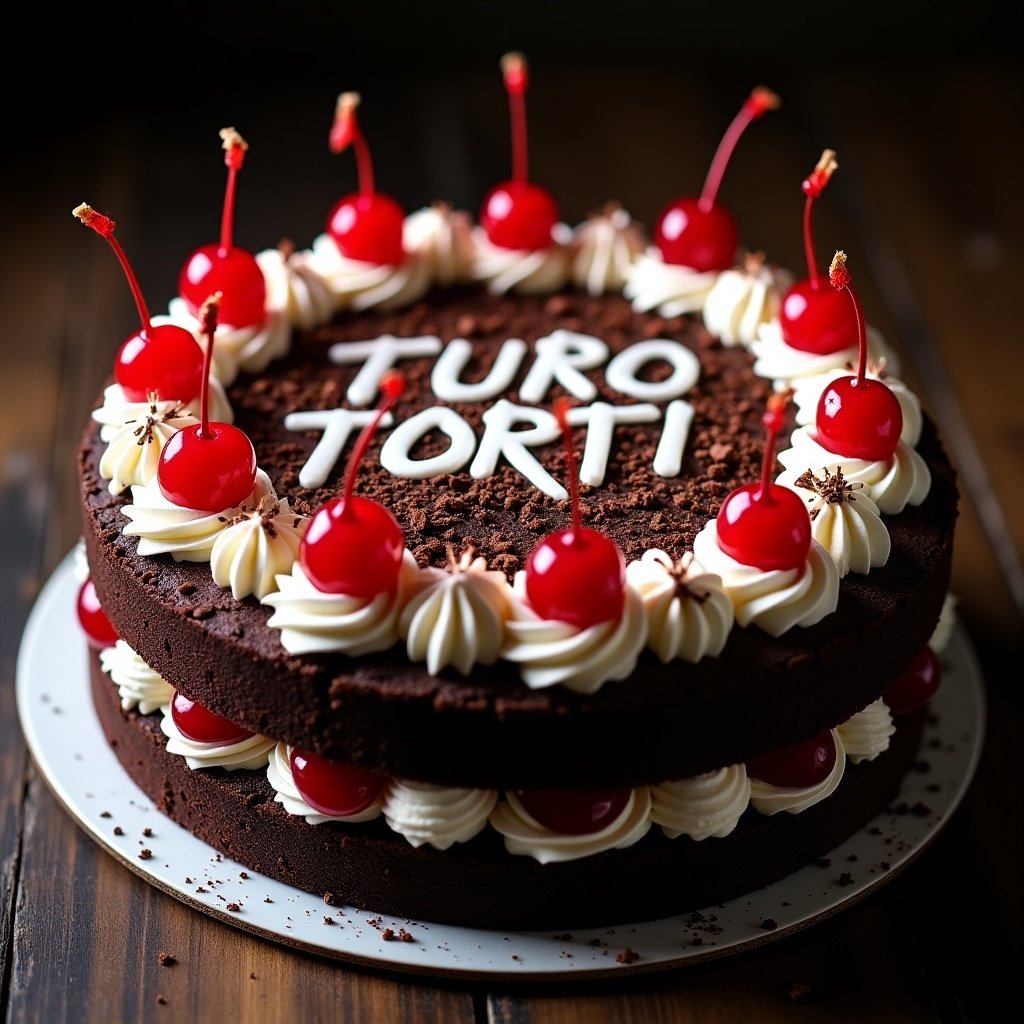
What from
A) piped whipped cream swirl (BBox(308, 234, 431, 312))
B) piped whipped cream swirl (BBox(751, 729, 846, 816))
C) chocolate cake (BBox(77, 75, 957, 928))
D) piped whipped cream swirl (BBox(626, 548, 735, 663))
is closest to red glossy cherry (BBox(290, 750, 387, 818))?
chocolate cake (BBox(77, 75, 957, 928))

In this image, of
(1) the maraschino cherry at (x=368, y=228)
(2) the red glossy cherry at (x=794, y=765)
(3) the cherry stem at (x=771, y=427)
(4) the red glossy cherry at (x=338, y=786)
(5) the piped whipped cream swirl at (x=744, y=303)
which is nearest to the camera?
(3) the cherry stem at (x=771, y=427)

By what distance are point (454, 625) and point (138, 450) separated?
0.80 meters

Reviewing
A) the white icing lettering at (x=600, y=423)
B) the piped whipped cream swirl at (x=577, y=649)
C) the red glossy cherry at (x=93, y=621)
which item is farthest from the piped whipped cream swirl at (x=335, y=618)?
the red glossy cherry at (x=93, y=621)

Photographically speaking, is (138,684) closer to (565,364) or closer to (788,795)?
(565,364)

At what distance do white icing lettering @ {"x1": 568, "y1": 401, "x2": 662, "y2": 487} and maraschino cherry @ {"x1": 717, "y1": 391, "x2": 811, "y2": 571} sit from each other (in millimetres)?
431

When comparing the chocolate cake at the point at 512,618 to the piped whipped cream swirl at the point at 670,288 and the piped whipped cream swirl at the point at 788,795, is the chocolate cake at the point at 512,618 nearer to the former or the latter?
the piped whipped cream swirl at the point at 788,795

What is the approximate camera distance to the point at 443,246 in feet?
12.3

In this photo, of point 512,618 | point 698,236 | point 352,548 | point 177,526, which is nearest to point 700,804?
point 512,618

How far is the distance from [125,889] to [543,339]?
57.3 inches

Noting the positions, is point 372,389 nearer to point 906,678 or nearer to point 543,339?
point 543,339

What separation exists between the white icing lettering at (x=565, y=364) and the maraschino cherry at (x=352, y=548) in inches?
32.4

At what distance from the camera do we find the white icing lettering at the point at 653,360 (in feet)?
11.1

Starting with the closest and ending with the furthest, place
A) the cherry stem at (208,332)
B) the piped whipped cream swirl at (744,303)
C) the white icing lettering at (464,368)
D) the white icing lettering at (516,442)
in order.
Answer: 1. the cherry stem at (208,332)
2. the white icing lettering at (516,442)
3. the white icing lettering at (464,368)
4. the piped whipped cream swirl at (744,303)

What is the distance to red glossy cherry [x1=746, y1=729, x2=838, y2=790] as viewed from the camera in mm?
2873
